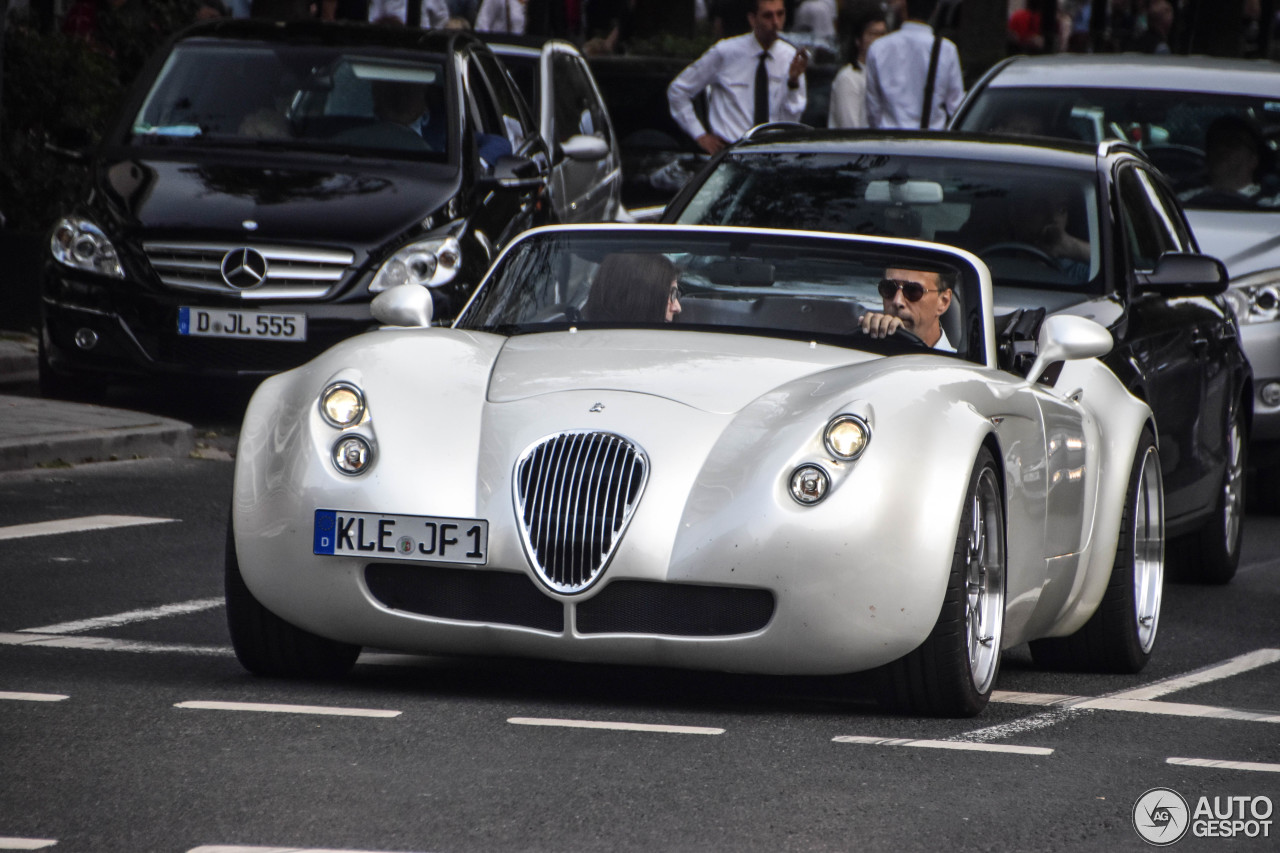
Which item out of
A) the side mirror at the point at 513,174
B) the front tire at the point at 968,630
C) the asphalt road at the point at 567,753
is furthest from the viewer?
the side mirror at the point at 513,174

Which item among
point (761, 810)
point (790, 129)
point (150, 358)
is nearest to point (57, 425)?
point (150, 358)

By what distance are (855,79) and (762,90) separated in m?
1.83

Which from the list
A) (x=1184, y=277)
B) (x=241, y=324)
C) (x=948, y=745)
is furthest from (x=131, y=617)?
(x=241, y=324)

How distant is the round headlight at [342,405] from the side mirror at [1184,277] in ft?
12.2

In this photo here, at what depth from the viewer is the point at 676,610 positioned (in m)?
5.79

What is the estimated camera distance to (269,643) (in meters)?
6.22

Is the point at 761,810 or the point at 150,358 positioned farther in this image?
the point at 150,358

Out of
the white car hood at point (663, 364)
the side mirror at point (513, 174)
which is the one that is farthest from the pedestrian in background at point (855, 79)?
the white car hood at point (663, 364)

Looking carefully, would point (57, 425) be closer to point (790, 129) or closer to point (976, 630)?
point (790, 129)

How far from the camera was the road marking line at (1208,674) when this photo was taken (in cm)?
678

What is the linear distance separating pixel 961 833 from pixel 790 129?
5.86 m

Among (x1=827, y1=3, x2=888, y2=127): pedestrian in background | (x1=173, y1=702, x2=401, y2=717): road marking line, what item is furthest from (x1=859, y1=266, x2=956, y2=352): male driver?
(x1=827, y1=3, x2=888, y2=127): pedestrian in background

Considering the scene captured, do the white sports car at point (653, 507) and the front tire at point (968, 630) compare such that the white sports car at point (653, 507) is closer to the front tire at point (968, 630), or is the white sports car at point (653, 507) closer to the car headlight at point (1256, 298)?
the front tire at point (968, 630)

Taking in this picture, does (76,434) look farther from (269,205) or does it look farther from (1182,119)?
(1182,119)
